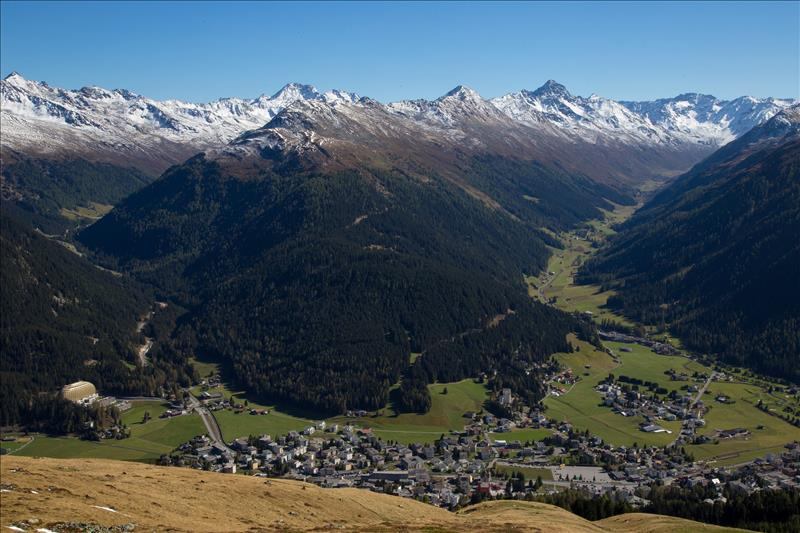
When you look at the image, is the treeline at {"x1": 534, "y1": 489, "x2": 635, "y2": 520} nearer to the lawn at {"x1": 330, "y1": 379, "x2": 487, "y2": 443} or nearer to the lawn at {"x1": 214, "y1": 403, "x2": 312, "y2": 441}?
the lawn at {"x1": 330, "y1": 379, "x2": 487, "y2": 443}

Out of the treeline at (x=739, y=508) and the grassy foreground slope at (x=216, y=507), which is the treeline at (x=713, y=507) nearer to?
the treeline at (x=739, y=508)

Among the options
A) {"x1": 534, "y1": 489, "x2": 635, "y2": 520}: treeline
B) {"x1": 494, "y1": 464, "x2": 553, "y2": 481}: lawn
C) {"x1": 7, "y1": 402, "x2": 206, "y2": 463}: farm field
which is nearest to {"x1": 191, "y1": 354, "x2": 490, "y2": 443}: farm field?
{"x1": 7, "y1": 402, "x2": 206, "y2": 463}: farm field

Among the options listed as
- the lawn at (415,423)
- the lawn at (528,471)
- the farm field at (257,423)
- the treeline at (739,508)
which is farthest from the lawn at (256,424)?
the treeline at (739,508)

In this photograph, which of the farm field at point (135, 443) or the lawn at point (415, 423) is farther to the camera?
the lawn at point (415, 423)

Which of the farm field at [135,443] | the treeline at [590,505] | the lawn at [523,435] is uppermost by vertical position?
the lawn at [523,435]

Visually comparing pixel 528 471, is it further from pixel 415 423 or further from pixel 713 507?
pixel 713 507

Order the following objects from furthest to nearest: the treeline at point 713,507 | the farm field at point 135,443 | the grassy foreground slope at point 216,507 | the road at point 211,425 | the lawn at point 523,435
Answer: the lawn at point 523,435 < the road at point 211,425 < the farm field at point 135,443 < the treeline at point 713,507 < the grassy foreground slope at point 216,507
